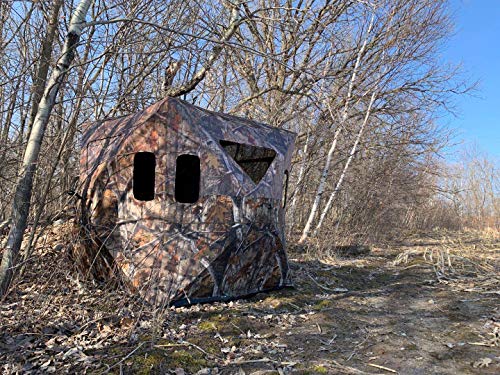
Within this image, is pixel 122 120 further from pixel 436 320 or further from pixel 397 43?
pixel 397 43

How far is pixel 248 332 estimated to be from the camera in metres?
4.53

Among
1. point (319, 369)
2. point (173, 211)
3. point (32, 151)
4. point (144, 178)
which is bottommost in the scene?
point (319, 369)

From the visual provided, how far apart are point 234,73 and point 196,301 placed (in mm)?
8345

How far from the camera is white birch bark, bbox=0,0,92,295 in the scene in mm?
4227

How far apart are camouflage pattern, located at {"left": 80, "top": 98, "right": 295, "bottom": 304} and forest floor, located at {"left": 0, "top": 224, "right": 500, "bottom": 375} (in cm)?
40

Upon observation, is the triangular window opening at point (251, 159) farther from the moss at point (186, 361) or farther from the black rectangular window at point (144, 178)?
the moss at point (186, 361)

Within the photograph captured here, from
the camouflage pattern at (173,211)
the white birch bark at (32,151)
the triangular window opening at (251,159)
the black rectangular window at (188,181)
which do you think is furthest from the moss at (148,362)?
the triangular window opening at (251,159)

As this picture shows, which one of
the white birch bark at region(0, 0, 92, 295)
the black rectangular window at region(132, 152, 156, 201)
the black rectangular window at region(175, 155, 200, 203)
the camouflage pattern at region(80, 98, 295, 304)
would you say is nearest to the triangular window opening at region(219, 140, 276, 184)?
the black rectangular window at region(175, 155, 200, 203)

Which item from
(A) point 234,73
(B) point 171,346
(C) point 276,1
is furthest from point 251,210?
(C) point 276,1

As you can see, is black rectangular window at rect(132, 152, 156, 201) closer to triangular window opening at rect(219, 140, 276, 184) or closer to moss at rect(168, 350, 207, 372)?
triangular window opening at rect(219, 140, 276, 184)

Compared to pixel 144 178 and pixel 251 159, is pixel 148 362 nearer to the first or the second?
pixel 144 178

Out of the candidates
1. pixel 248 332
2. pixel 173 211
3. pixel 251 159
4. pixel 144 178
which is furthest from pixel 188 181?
pixel 248 332

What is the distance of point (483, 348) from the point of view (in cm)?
414

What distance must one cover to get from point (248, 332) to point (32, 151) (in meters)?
3.24
